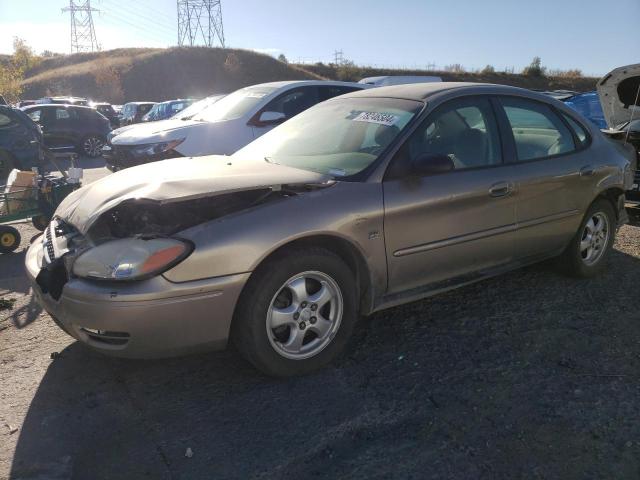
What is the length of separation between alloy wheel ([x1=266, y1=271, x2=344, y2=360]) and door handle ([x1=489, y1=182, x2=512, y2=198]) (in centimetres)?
138

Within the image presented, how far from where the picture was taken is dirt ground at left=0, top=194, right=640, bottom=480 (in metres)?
2.39

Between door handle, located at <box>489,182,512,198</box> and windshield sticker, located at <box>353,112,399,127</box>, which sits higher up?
windshield sticker, located at <box>353,112,399,127</box>

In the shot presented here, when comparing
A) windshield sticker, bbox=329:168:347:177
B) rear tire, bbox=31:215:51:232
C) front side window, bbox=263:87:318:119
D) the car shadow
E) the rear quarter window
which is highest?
the rear quarter window

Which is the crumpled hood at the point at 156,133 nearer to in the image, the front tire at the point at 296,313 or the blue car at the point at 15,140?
the blue car at the point at 15,140

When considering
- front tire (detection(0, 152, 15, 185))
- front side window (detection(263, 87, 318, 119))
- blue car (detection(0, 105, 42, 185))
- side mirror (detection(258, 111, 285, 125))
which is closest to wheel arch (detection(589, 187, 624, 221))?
front side window (detection(263, 87, 318, 119))

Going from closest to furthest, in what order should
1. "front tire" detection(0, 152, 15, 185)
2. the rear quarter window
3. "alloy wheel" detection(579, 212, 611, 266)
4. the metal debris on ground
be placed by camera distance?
the metal debris on ground, "alloy wheel" detection(579, 212, 611, 266), "front tire" detection(0, 152, 15, 185), the rear quarter window

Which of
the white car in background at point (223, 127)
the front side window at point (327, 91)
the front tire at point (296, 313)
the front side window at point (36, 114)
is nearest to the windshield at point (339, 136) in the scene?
the front tire at point (296, 313)

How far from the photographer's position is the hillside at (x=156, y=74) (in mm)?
51625

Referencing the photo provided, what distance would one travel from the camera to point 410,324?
3.77m

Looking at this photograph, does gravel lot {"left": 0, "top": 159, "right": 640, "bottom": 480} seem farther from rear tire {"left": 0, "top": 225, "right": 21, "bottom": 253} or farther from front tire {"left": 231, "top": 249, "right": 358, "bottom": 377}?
rear tire {"left": 0, "top": 225, "right": 21, "bottom": 253}

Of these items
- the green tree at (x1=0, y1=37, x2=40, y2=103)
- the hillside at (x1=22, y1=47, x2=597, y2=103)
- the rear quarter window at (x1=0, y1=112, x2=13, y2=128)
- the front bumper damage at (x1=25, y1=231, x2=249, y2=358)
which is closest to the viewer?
the front bumper damage at (x1=25, y1=231, x2=249, y2=358)

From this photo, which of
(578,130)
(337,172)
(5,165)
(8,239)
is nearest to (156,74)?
(5,165)

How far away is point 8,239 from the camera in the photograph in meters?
5.72

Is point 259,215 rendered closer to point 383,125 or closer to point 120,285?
point 120,285
